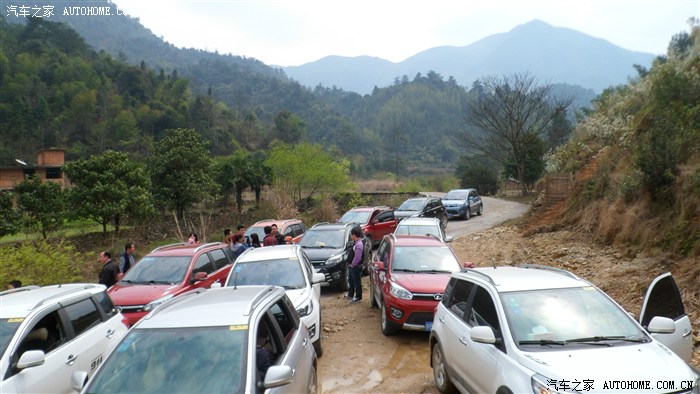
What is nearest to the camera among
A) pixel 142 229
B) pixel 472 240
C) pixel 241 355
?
pixel 241 355

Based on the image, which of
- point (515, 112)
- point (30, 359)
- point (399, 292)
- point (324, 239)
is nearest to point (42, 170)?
point (324, 239)

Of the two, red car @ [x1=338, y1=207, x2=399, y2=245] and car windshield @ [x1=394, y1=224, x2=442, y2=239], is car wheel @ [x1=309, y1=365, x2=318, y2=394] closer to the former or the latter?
car windshield @ [x1=394, y1=224, x2=442, y2=239]

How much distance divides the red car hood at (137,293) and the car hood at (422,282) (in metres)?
3.95

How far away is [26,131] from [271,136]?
37.0m

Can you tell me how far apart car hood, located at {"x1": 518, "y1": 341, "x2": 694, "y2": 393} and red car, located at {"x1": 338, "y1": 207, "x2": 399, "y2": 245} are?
1353 centimetres

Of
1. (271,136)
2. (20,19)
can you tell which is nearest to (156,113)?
(271,136)

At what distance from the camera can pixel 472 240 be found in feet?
62.3

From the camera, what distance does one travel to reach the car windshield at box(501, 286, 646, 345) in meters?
4.36

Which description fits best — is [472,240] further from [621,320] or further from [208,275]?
[621,320]

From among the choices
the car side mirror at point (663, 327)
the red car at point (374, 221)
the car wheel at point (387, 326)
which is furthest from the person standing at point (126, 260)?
the car side mirror at point (663, 327)

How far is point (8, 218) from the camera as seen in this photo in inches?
782

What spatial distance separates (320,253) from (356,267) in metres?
2.05

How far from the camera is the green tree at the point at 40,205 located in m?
20.9

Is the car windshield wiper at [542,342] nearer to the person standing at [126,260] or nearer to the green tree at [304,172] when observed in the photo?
the person standing at [126,260]
